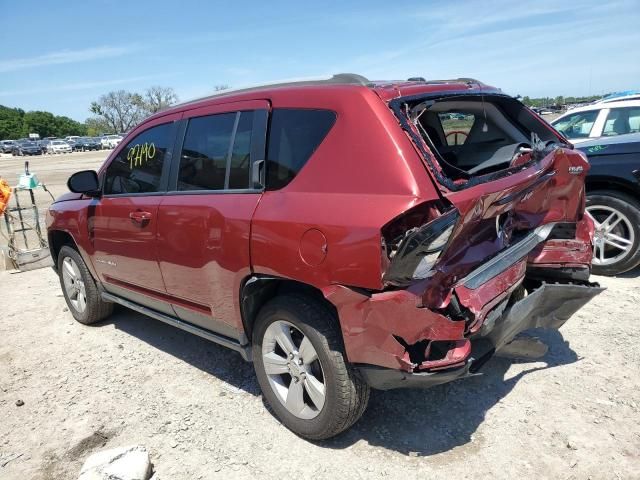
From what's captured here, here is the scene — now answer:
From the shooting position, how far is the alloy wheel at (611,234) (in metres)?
5.02

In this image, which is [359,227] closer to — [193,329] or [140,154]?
[193,329]

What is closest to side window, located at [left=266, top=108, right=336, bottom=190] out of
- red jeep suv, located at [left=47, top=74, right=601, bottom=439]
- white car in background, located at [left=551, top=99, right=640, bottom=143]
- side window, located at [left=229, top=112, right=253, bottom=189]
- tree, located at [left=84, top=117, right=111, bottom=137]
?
red jeep suv, located at [left=47, top=74, right=601, bottom=439]

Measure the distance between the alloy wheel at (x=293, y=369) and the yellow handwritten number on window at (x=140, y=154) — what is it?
1749mm

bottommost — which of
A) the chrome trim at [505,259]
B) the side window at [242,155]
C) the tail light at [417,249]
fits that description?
the chrome trim at [505,259]

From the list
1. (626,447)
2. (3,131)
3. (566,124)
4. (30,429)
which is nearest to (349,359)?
(626,447)

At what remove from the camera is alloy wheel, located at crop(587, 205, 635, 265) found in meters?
5.02

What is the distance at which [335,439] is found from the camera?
2846 mm

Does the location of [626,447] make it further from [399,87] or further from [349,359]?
[399,87]

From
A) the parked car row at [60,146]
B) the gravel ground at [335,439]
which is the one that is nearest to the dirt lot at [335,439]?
the gravel ground at [335,439]

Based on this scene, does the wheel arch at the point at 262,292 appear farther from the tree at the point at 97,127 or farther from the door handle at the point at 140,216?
the tree at the point at 97,127

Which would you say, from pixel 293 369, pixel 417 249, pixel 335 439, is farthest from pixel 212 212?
pixel 335 439

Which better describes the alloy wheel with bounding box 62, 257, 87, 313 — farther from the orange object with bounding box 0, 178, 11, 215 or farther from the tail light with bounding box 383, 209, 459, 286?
the tail light with bounding box 383, 209, 459, 286

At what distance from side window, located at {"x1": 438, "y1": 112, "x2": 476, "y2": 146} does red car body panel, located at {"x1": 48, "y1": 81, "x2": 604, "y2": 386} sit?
0.53m

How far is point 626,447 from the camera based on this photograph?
262 centimetres
